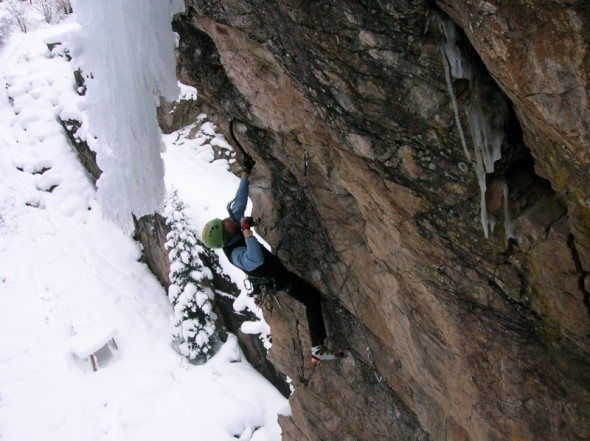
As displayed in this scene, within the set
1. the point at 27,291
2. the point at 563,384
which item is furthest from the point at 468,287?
the point at 27,291

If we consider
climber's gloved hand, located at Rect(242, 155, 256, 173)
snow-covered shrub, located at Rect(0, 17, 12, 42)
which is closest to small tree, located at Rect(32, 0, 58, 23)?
snow-covered shrub, located at Rect(0, 17, 12, 42)

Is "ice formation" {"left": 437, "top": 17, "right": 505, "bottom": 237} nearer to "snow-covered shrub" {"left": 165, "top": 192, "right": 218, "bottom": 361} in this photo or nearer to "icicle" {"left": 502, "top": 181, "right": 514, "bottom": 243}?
"icicle" {"left": 502, "top": 181, "right": 514, "bottom": 243}

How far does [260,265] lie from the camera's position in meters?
4.87

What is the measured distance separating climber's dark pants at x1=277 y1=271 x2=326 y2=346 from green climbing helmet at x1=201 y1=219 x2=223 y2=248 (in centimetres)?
71

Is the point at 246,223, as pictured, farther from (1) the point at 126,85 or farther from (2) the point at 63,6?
(2) the point at 63,6

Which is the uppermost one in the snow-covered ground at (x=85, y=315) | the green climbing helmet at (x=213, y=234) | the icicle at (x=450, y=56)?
the icicle at (x=450, y=56)

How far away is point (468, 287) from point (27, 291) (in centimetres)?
1254

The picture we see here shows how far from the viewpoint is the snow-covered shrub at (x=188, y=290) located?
1127cm

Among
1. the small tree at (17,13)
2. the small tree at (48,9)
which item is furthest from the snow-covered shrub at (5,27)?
the small tree at (48,9)

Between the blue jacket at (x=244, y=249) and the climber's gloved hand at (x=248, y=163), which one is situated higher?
the climber's gloved hand at (x=248, y=163)

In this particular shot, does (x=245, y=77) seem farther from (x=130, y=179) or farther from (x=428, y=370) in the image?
(x=428, y=370)

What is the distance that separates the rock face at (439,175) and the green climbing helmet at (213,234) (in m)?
0.70

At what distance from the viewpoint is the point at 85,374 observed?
11359 mm

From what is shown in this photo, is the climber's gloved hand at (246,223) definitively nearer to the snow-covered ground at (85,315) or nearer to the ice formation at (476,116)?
the ice formation at (476,116)
